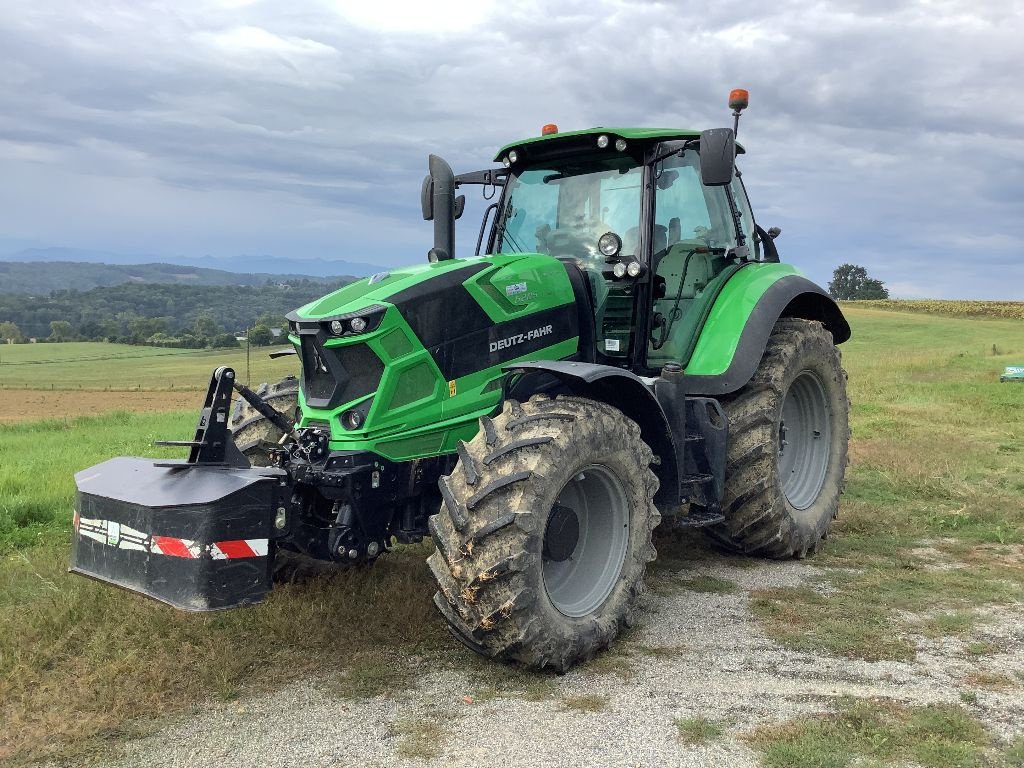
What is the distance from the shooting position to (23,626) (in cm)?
448

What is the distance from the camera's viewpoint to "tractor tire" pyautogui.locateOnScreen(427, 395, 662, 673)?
148 inches

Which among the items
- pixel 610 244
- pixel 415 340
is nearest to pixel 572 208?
pixel 610 244

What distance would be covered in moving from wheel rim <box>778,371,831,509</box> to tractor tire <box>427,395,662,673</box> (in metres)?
2.48

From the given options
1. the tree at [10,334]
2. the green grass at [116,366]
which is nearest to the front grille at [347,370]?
the green grass at [116,366]

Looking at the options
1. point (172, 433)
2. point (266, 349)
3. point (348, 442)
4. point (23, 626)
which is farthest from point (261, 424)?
point (172, 433)

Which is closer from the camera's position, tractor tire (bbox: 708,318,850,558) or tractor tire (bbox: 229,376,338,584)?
tractor tire (bbox: 229,376,338,584)

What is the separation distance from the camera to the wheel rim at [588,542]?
173 inches

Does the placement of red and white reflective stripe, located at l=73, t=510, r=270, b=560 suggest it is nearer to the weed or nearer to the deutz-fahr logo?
the weed

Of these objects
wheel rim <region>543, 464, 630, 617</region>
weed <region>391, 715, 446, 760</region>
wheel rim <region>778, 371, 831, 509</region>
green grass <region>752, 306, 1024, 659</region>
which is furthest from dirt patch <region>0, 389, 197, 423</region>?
weed <region>391, 715, 446, 760</region>

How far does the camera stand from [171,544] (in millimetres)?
3623

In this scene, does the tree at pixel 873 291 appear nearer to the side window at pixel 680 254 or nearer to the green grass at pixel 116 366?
the green grass at pixel 116 366

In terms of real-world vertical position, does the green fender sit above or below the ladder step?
above

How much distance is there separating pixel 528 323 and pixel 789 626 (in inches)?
88.1

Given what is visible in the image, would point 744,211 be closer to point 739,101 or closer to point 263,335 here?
point 739,101
